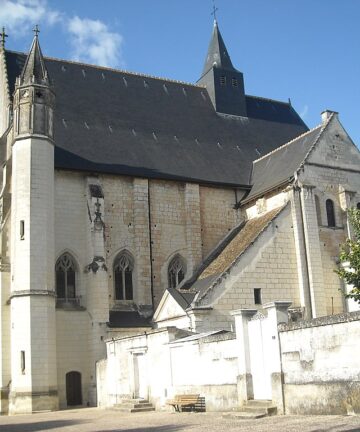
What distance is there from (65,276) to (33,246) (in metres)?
2.46

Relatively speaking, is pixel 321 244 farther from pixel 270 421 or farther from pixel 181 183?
pixel 270 421

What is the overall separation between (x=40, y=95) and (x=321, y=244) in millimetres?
12898

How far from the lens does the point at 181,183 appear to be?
2761 cm

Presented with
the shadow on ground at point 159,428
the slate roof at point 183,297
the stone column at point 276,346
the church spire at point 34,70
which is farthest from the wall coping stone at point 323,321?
the church spire at point 34,70

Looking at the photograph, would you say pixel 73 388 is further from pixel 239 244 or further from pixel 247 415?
pixel 247 415

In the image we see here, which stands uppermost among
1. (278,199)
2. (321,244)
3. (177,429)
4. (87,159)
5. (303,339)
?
(87,159)

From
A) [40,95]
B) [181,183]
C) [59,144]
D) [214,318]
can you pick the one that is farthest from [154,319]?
[40,95]

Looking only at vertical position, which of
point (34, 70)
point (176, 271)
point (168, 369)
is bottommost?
point (168, 369)

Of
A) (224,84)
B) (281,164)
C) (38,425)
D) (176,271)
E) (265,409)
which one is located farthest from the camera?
Result: (224,84)

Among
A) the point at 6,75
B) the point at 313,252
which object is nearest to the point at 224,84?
the point at 6,75

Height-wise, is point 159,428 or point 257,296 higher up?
point 257,296

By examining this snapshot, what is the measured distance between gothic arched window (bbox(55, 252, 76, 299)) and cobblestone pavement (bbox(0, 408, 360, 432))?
5.42 meters

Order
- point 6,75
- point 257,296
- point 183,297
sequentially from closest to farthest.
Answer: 1. point 183,297
2. point 257,296
3. point 6,75

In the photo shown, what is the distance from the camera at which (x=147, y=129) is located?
29438 millimetres
